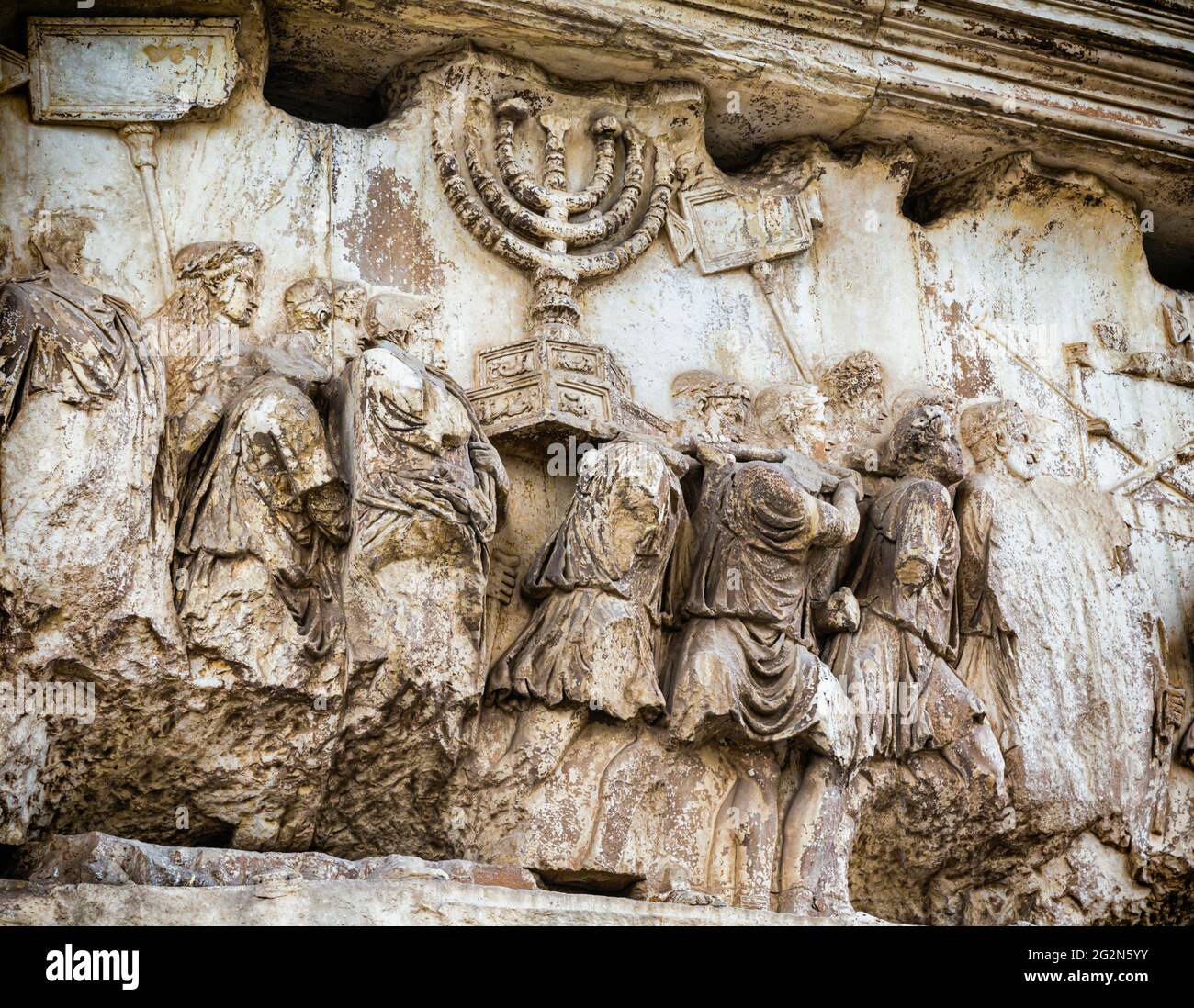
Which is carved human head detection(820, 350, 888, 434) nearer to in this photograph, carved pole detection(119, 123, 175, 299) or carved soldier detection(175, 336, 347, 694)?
carved soldier detection(175, 336, 347, 694)

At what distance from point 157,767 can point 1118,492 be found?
4214 mm

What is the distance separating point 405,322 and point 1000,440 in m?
2.49

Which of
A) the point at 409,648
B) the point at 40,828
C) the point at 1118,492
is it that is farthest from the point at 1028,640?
the point at 40,828

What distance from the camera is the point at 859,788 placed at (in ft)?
26.1

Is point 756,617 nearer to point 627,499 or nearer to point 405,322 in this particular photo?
point 627,499

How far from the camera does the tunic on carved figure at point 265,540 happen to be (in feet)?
23.1

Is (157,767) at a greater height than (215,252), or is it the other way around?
(215,252)

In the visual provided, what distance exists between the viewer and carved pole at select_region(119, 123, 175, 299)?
307 inches

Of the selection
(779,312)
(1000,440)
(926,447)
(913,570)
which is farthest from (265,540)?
(1000,440)

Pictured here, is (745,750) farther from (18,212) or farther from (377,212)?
(18,212)

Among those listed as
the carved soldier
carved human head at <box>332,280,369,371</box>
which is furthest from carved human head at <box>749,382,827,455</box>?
the carved soldier

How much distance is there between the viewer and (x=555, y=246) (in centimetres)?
843

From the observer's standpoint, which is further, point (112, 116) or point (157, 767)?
point (112, 116)

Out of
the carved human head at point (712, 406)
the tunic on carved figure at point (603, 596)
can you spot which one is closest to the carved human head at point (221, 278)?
the tunic on carved figure at point (603, 596)
